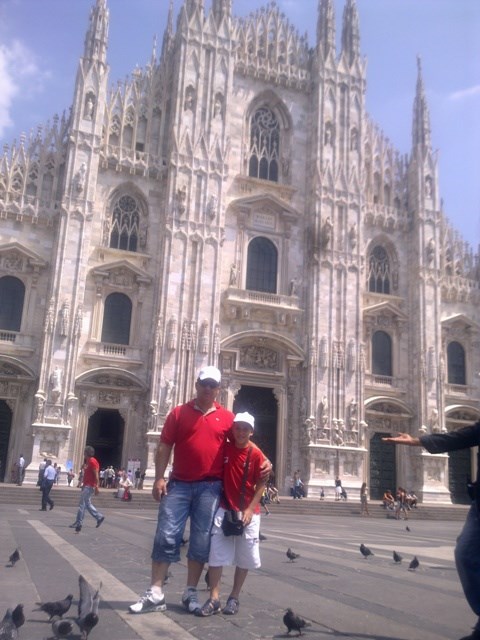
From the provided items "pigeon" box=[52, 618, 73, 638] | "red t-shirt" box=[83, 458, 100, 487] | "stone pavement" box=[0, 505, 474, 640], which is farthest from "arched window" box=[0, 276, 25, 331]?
"pigeon" box=[52, 618, 73, 638]

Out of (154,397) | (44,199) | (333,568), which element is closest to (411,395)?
(154,397)

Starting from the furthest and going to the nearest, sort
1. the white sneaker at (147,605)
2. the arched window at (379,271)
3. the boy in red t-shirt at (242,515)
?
the arched window at (379,271) < the boy in red t-shirt at (242,515) < the white sneaker at (147,605)

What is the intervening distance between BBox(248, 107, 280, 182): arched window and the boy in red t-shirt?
28456mm

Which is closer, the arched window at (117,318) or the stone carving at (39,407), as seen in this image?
the stone carving at (39,407)

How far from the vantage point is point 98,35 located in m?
30.3

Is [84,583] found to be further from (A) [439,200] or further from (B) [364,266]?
(A) [439,200]

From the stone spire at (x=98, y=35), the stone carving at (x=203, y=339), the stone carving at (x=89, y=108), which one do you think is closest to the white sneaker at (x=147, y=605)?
the stone carving at (x=203, y=339)

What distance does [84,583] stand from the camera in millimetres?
4648

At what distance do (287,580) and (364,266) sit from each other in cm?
2718

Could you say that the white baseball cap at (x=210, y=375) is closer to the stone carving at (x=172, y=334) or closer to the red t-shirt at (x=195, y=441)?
the red t-shirt at (x=195, y=441)

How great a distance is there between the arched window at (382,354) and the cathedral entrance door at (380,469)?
3152mm

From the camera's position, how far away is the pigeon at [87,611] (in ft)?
13.5

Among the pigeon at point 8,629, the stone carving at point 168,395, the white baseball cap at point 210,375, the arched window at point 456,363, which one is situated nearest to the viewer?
the pigeon at point 8,629

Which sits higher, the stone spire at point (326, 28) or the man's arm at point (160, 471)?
the stone spire at point (326, 28)
